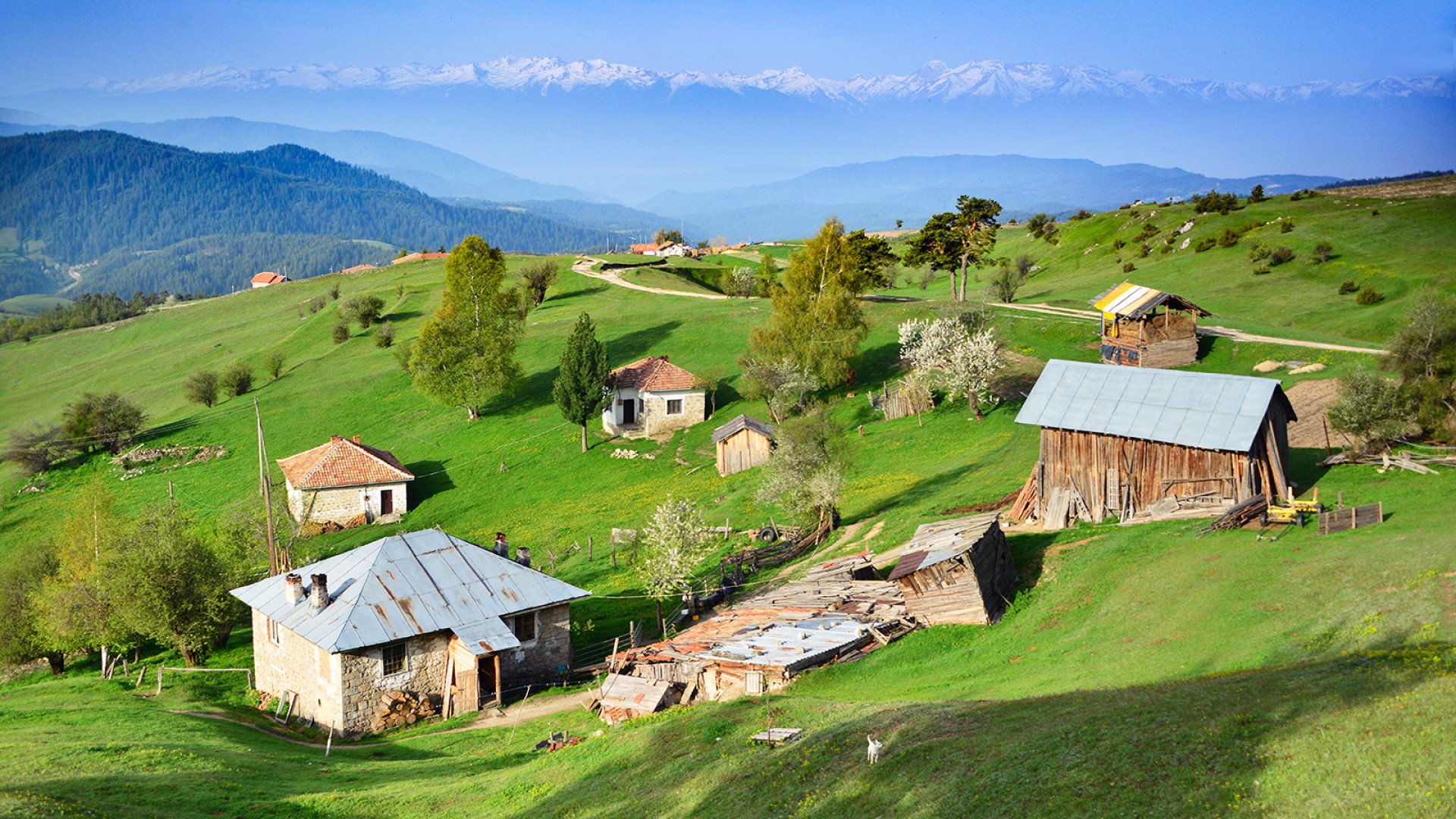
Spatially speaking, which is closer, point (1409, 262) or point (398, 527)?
point (398, 527)

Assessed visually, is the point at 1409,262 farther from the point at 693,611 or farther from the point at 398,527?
the point at 398,527

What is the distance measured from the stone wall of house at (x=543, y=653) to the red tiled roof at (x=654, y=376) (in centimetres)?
3313

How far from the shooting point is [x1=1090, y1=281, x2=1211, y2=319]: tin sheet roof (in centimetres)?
5866

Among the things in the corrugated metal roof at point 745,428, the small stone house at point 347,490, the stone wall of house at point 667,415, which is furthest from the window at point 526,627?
the stone wall of house at point 667,415

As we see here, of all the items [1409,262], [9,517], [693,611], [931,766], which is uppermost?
[1409,262]

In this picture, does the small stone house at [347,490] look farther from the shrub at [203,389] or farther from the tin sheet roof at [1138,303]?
the tin sheet roof at [1138,303]

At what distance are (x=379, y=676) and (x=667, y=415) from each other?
3825 centimetres

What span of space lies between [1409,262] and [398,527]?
76766mm

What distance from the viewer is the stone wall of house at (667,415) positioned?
68.4m

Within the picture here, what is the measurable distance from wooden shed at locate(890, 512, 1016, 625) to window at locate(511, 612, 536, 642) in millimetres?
13394

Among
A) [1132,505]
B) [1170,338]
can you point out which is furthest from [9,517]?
[1170,338]

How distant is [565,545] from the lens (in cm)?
5078

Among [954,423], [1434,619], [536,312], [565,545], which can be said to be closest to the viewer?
[1434,619]

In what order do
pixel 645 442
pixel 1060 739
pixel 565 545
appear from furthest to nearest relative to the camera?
pixel 645 442 → pixel 565 545 → pixel 1060 739
